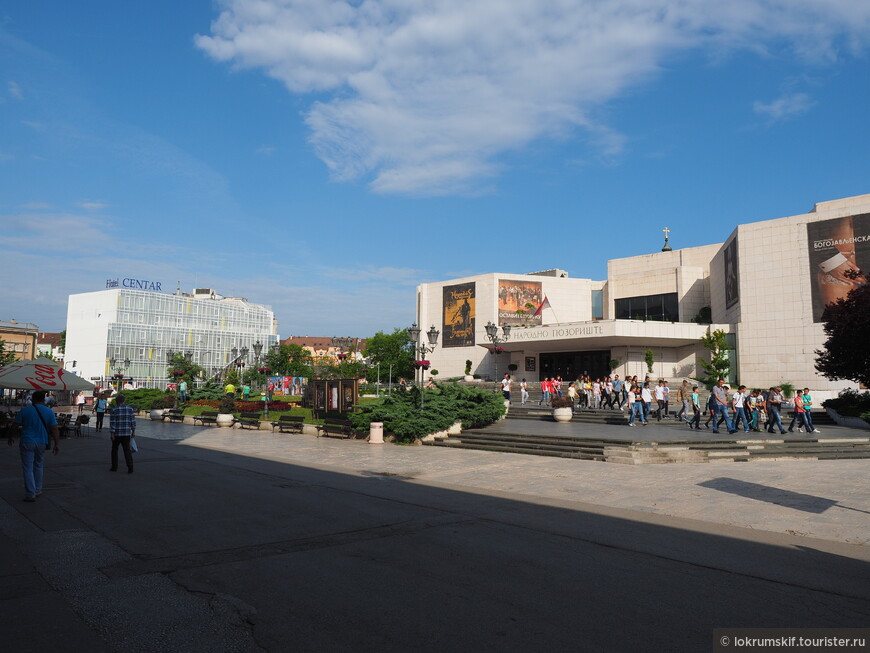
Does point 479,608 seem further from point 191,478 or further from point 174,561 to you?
point 191,478

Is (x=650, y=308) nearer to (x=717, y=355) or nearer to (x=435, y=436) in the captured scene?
(x=717, y=355)

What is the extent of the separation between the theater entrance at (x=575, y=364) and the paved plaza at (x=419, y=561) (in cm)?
4001

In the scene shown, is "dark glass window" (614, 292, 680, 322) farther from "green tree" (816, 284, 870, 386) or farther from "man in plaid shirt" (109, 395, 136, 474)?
"man in plaid shirt" (109, 395, 136, 474)

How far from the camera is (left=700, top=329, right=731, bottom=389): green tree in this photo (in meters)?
43.8

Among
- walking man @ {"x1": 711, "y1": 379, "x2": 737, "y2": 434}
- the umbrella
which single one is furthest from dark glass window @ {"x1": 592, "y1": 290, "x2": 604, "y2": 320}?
the umbrella

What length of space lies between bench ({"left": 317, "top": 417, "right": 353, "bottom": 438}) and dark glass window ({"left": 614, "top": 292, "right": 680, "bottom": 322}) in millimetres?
42406

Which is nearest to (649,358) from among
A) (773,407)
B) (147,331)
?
(773,407)

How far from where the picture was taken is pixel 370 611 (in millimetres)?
4887

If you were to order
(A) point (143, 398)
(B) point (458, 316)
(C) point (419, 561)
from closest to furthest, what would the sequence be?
(C) point (419, 561)
(A) point (143, 398)
(B) point (458, 316)

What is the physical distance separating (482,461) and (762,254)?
35955 millimetres

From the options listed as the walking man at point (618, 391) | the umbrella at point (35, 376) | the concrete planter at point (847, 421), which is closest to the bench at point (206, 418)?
the umbrella at point (35, 376)

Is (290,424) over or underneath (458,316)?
underneath

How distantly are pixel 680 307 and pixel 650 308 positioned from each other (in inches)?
125

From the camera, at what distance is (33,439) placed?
9305 millimetres
